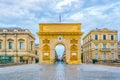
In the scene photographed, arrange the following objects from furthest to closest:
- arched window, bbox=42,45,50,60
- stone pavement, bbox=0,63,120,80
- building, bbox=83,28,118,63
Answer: building, bbox=83,28,118,63
arched window, bbox=42,45,50,60
stone pavement, bbox=0,63,120,80

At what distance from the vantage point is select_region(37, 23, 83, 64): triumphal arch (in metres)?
50.5

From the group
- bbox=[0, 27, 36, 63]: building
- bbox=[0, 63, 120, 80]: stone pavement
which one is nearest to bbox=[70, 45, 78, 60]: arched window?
bbox=[0, 27, 36, 63]: building

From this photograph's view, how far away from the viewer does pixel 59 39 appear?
51.0 meters

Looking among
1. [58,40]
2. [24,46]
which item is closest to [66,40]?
[58,40]

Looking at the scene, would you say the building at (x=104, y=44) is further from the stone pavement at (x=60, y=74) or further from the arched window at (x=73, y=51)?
the stone pavement at (x=60, y=74)

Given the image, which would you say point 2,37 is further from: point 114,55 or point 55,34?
point 114,55

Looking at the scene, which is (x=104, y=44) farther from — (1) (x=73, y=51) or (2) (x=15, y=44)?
(2) (x=15, y=44)

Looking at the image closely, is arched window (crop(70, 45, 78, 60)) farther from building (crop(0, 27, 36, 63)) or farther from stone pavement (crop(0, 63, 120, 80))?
stone pavement (crop(0, 63, 120, 80))

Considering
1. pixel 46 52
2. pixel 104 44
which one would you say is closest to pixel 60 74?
pixel 46 52

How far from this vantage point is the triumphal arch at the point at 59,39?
50500 millimetres

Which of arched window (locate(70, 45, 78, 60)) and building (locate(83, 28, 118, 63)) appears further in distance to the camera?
building (locate(83, 28, 118, 63))

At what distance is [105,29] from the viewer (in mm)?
71562

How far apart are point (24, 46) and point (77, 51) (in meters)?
19.4

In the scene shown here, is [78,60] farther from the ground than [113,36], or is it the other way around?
[113,36]
